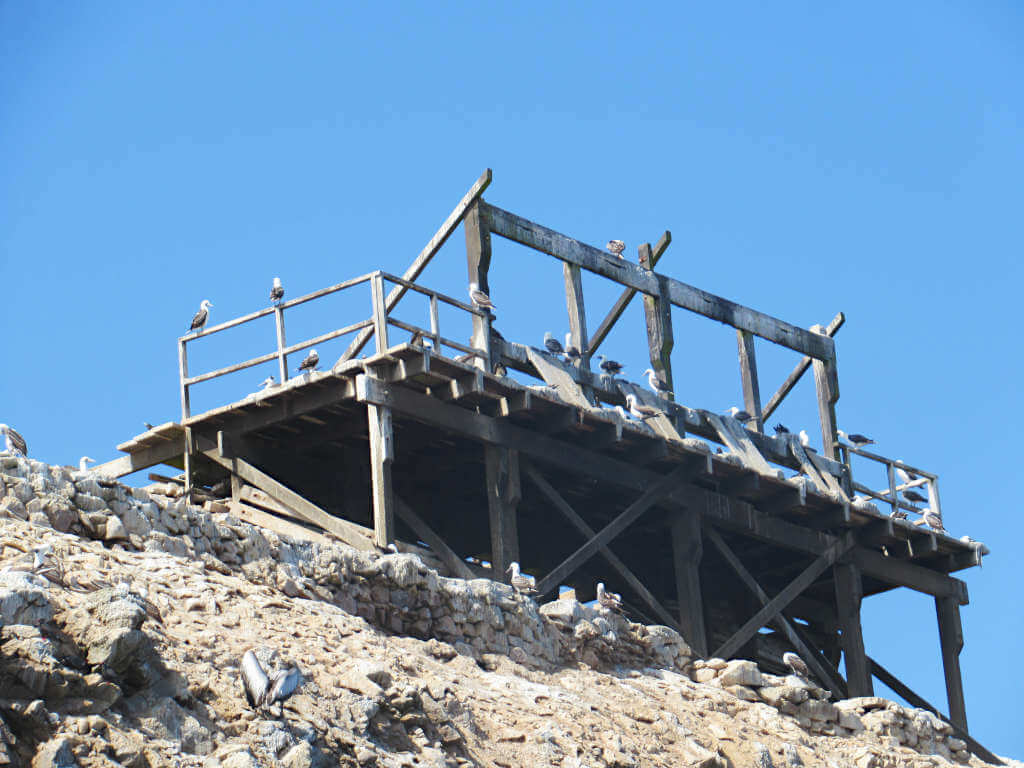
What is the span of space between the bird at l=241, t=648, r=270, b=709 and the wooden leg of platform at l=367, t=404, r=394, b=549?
24.1 feet

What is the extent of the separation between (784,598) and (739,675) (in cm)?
612

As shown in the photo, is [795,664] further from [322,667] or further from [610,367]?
[322,667]

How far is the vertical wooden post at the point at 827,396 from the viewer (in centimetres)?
3297

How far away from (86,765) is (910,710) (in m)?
15.0

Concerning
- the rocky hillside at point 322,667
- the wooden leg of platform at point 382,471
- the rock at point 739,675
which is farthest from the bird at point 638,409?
the rock at point 739,675

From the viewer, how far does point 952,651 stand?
3231 cm

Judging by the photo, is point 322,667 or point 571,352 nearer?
point 322,667

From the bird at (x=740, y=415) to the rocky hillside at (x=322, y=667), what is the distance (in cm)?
659

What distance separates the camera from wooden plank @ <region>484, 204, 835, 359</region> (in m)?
27.7

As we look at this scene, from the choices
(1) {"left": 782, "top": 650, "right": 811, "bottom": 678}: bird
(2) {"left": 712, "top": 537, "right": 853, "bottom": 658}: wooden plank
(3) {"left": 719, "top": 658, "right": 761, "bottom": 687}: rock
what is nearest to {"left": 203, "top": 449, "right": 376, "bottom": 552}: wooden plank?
(3) {"left": 719, "top": 658, "right": 761, "bottom": 687}: rock

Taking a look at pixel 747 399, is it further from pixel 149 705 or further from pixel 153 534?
pixel 149 705

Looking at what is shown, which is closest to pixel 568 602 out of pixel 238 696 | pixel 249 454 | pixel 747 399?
pixel 249 454

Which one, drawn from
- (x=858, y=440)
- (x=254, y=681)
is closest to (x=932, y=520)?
(x=858, y=440)

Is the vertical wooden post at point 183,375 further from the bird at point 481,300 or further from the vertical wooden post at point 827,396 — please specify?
the vertical wooden post at point 827,396
